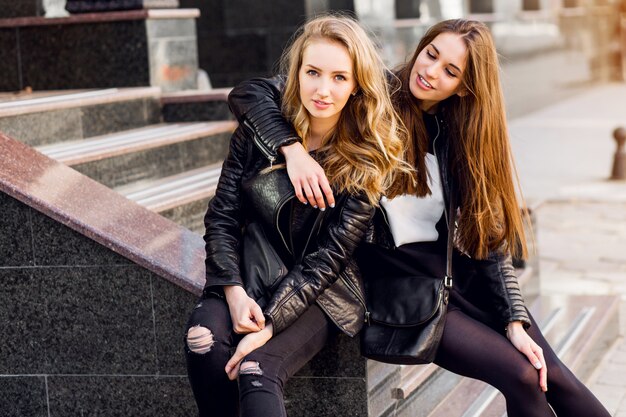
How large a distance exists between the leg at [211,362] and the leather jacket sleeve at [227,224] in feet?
0.46

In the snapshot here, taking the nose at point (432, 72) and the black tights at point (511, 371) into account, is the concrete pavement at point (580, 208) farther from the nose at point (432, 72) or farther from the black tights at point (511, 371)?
the black tights at point (511, 371)

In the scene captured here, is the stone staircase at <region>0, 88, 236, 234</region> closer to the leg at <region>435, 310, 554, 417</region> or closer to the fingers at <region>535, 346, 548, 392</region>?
the leg at <region>435, 310, 554, 417</region>

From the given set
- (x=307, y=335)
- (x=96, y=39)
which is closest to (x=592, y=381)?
(x=307, y=335)

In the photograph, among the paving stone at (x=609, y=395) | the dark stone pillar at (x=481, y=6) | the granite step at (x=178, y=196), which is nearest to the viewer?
the paving stone at (x=609, y=395)

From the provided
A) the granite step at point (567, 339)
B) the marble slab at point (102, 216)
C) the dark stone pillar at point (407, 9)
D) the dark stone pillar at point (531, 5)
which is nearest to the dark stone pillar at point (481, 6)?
the dark stone pillar at point (531, 5)

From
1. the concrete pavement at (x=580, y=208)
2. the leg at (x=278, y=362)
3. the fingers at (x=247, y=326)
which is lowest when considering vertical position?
the concrete pavement at (x=580, y=208)

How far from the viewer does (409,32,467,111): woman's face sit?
12.4ft

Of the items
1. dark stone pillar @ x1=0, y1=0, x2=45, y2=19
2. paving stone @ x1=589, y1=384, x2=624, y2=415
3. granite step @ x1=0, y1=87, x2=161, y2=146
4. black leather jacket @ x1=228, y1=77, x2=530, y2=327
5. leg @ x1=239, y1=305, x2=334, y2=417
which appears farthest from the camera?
dark stone pillar @ x1=0, y1=0, x2=45, y2=19

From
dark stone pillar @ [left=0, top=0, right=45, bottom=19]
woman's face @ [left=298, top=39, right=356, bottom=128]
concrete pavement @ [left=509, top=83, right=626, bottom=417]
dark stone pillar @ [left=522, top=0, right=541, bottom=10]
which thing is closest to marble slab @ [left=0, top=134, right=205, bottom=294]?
woman's face @ [left=298, top=39, right=356, bottom=128]

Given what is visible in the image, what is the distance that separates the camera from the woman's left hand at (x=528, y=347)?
361 centimetres

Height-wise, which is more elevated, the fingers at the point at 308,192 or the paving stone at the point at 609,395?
the fingers at the point at 308,192

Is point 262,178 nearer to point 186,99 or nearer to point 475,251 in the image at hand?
point 475,251

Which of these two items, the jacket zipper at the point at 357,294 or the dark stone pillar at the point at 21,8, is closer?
the jacket zipper at the point at 357,294

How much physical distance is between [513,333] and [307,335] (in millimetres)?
750
